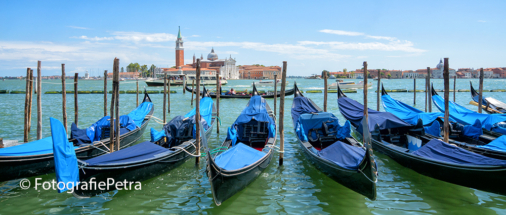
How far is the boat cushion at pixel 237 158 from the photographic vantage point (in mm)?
4172

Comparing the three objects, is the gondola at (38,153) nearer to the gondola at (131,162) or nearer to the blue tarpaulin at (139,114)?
the gondola at (131,162)

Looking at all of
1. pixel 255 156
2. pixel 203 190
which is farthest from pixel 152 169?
pixel 255 156

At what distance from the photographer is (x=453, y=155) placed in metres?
4.20

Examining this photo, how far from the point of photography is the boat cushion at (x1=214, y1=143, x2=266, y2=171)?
13.7ft

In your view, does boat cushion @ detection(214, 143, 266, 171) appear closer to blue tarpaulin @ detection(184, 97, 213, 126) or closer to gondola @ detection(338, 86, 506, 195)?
gondola @ detection(338, 86, 506, 195)

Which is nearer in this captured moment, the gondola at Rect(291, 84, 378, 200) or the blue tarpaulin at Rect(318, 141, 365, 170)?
the gondola at Rect(291, 84, 378, 200)

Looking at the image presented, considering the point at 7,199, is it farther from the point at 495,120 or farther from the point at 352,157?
the point at 495,120

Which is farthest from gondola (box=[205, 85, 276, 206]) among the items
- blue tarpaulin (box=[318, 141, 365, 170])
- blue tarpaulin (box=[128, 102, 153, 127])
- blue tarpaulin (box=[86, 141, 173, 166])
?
blue tarpaulin (box=[128, 102, 153, 127])

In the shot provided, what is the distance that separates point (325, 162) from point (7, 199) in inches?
162

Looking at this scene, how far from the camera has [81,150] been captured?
17.2 ft

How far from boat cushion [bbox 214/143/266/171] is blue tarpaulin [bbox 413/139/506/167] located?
7.72 ft

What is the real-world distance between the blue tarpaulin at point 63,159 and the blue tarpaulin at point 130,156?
267mm

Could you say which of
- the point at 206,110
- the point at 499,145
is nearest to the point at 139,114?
the point at 206,110

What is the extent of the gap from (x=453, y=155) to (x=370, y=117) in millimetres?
2400
